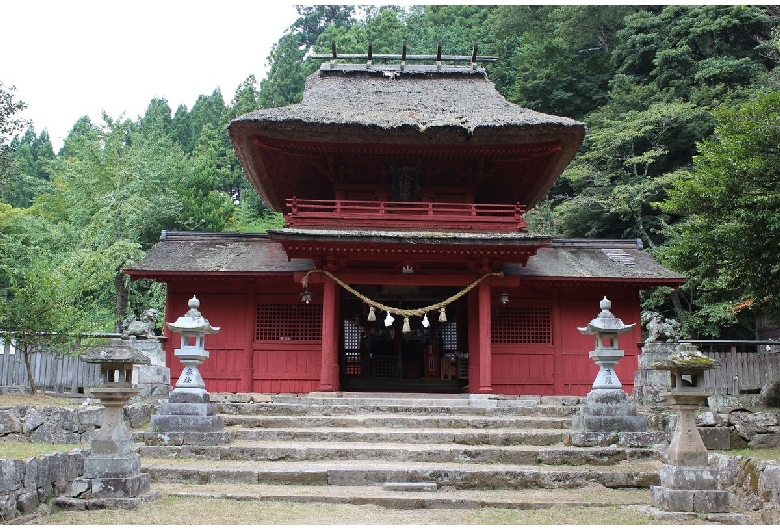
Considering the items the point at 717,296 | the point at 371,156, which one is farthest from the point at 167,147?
the point at 717,296

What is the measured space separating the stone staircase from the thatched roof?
6.06 metres

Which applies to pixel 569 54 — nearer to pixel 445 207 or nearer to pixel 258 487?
pixel 445 207

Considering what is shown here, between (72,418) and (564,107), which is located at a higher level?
(564,107)

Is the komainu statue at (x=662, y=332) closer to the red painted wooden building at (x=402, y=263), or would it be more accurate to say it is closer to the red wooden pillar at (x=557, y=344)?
the red painted wooden building at (x=402, y=263)

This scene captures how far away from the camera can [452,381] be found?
18.5m

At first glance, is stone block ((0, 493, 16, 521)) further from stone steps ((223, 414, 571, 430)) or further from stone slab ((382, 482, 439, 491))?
stone steps ((223, 414, 571, 430))

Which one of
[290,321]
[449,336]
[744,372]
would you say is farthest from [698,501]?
[744,372]

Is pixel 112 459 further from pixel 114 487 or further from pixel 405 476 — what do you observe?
pixel 405 476

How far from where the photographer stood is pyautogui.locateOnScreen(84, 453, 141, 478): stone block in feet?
26.1

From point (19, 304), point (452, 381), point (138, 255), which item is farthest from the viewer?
point (138, 255)

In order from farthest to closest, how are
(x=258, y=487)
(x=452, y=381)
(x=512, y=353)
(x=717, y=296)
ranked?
(x=452, y=381) → (x=512, y=353) → (x=717, y=296) → (x=258, y=487)

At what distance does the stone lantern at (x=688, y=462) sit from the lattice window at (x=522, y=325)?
9305mm

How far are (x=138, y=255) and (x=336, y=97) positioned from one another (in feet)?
44.1

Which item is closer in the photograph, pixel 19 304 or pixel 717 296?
pixel 19 304
